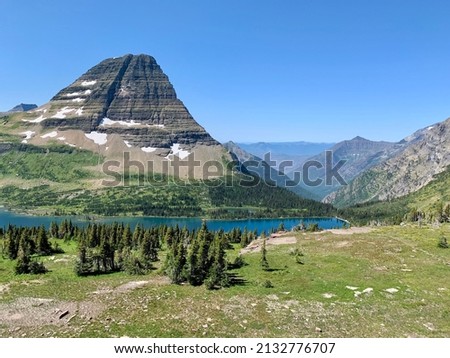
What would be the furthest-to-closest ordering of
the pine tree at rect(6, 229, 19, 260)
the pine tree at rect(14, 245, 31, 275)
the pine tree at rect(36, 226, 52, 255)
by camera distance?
the pine tree at rect(36, 226, 52, 255) < the pine tree at rect(6, 229, 19, 260) < the pine tree at rect(14, 245, 31, 275)

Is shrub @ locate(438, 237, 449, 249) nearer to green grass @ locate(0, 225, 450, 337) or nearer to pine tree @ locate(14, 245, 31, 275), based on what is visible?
green grass @ locate(0, 225, 450, 337)

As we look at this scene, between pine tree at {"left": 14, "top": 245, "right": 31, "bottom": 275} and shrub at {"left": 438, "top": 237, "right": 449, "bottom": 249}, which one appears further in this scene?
shrub at {"left": 438, "top": 237, "right": 449, "bottom": 249}

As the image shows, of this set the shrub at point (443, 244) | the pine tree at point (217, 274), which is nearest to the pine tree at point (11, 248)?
the pine tree at point (217, 274)

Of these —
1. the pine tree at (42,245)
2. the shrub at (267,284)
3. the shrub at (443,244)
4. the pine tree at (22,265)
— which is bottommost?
the pine tree at (42,245)

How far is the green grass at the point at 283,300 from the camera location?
38.3 meters

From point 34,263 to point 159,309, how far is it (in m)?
41.0

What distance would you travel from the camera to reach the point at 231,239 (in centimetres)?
14725

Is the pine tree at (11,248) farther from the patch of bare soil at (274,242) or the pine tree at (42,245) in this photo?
the patch of bare soil at (274,242)

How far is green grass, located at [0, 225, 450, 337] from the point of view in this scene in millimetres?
38312

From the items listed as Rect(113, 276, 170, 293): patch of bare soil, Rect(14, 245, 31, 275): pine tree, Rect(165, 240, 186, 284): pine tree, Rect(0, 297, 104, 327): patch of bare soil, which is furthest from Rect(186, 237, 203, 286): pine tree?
Rect(14, 245, 31, 275): pine tree

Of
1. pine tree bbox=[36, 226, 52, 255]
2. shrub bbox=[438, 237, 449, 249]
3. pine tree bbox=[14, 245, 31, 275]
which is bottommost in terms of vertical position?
pine tree bbox=[36, 226, 52, 255]
